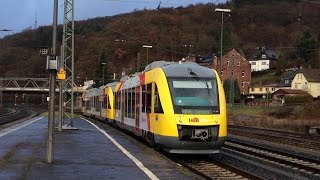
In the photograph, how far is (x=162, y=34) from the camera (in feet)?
215

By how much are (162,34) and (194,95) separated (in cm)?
4953

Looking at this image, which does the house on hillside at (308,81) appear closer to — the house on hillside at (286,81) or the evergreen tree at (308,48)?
the house on hillside at (286,81)

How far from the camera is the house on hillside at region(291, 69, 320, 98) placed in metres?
124

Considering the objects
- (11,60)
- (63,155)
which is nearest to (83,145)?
(63,155)

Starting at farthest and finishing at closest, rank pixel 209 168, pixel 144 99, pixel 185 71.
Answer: pixel 144 99
pixel 185 71
pixel 209 168

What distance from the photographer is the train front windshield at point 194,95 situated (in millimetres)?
16031

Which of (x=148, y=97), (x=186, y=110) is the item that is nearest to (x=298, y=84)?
(x=148, y=97)

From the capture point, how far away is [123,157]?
49.3 feet

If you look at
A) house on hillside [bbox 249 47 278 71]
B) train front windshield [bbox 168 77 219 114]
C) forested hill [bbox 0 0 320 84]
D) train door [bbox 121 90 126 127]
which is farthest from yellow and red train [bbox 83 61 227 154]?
house on hillside [bbox 249 47 278 71]

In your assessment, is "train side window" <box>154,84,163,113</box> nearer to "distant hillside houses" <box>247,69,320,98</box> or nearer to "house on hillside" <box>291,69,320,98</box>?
"distant hillside houses" <box>247,69,320,98</box>

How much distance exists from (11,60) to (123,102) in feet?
217

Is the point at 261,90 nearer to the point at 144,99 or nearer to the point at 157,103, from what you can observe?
the point at 144,99

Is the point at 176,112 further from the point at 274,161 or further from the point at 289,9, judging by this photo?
the point at 289,9

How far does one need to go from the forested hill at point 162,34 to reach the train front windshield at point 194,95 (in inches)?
1047
